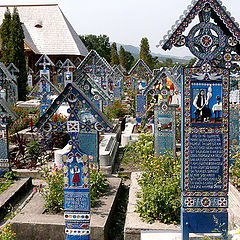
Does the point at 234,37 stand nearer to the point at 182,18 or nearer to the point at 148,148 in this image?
the point at 182,18

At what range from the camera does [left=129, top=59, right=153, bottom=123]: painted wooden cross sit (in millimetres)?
13362

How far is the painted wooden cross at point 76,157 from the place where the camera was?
437cm

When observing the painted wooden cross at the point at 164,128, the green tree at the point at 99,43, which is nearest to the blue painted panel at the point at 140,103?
the painted wooden cross at the point at 164,128

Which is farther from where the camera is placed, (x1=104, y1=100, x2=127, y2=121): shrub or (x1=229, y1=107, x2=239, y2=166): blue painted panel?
(x1=104, y1=100, x2=127, y2=121): shrub

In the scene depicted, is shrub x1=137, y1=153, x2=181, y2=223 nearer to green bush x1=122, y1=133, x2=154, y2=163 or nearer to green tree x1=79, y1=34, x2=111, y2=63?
green bush x1=122, y1=133, x2=154, y2=163

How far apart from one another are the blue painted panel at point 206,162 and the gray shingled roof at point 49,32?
1098 inches

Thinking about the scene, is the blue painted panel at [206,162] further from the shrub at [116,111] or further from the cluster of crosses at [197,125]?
the shrub at [116,111]

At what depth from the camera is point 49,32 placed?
34156 millimetres

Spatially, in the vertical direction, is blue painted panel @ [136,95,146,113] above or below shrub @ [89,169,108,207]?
above

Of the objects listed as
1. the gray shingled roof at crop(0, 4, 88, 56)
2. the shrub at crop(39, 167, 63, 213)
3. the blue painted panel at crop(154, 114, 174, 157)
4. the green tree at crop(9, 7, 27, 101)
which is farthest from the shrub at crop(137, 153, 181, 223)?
the gray shingled roof at crop(0, 4, 88, 56)

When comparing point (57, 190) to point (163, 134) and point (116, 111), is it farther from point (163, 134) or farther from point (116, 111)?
point (116, 111)

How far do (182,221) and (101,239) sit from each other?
4.08ft

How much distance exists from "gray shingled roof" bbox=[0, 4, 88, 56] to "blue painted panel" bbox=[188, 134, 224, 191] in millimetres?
27900

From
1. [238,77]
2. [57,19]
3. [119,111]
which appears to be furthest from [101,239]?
[57,19]
